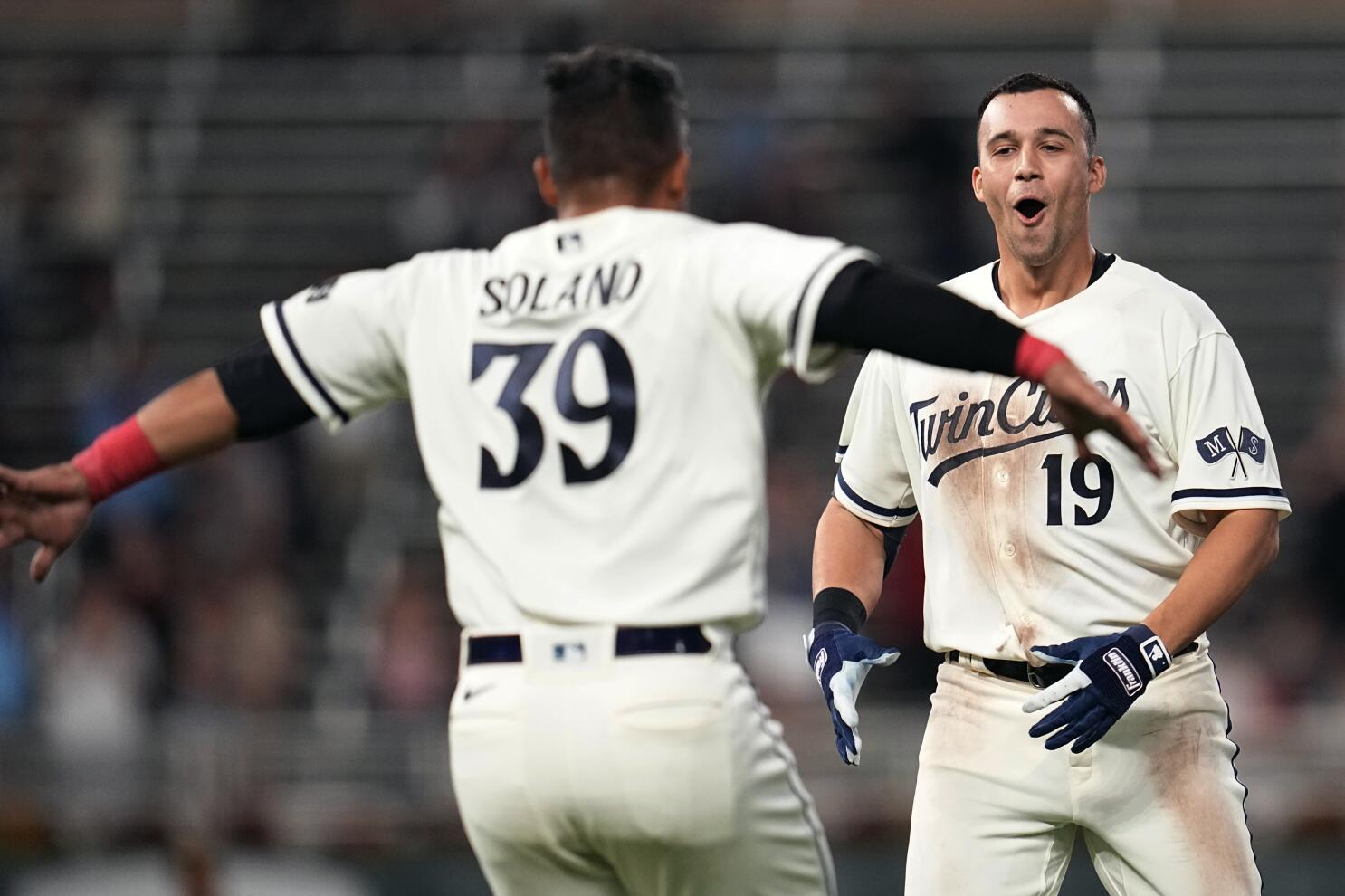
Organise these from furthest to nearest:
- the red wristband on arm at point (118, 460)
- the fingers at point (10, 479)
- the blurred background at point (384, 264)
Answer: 1. the blurred background at point (384, 264)
2. the red wristband on arm at point (118, 460)
3. the fingers at point (10, 479)

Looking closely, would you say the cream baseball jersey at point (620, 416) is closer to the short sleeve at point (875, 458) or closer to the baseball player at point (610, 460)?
the baseball player at point (610, 460)

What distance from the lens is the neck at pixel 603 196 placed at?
13.7 feet

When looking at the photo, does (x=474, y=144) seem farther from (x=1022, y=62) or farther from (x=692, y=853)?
(x=692, y=853)

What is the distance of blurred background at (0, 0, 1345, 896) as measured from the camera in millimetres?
8898

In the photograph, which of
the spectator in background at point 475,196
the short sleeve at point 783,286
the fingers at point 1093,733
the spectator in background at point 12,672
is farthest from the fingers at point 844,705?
the spectator in background at point 475,196

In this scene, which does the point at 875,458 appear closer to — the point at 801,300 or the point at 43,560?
the point at 801,300

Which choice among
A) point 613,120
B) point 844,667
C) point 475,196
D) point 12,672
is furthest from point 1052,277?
point 475,196

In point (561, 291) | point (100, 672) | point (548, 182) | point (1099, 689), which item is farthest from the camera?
point (100, 672)

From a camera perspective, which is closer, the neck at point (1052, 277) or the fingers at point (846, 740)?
the fingers at point (846, 740)

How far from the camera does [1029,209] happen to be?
4.98 metres

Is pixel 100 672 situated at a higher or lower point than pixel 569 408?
lower

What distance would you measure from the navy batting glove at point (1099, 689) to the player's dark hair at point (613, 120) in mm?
1401

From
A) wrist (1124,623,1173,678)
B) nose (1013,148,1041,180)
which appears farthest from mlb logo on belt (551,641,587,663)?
nose (1013,148,1041,180)

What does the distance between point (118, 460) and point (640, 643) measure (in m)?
1.17
